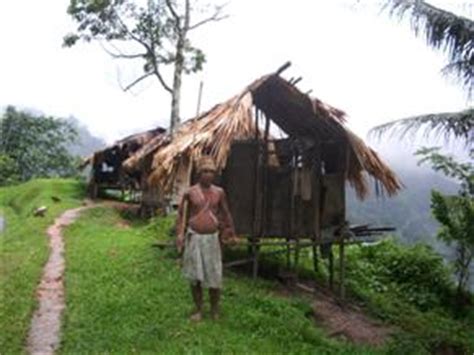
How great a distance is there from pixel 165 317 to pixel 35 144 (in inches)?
1673

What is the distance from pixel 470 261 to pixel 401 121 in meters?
8.29

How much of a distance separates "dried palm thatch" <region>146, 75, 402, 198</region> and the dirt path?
2.64 meters

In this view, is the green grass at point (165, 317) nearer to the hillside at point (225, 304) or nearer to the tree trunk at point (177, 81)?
the hillside at point (225, 304)

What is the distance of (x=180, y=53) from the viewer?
31.5 m

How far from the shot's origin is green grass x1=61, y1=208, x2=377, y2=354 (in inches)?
336

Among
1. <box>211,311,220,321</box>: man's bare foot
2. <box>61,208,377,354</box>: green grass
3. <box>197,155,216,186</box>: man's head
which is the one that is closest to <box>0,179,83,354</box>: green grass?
<box>61,208,377,354</box>: green grass

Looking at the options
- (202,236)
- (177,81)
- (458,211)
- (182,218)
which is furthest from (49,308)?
(177,81)

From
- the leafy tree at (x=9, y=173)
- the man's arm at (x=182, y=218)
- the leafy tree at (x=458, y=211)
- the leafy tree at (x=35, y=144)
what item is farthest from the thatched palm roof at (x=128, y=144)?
the man's arm at (x=182, y=218)

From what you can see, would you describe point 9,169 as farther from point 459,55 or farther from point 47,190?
point 459,55

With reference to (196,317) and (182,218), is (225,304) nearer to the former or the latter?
(196,317)

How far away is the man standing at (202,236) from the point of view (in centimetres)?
925

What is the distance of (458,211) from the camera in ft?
59.7

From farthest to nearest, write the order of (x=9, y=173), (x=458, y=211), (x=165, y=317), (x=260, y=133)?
(x=9, y=173)
(x=458, y=211)
(x=260, y=133)
(x=165, y=317)

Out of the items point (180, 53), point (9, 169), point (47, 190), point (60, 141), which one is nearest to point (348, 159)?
point (180, 53)
